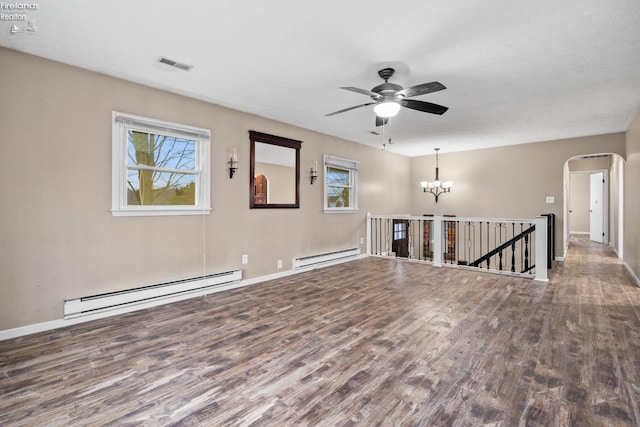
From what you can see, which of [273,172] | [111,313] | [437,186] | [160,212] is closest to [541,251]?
[437,186]

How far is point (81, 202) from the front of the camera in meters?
3.32

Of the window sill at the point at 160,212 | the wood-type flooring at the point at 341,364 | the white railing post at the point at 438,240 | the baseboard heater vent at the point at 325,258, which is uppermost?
the window sill at the point at 160,212

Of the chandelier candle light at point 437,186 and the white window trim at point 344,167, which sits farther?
the chandelier candle light at point 437,186

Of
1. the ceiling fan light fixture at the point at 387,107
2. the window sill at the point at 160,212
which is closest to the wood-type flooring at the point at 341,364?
the window sill at the point at 160,212

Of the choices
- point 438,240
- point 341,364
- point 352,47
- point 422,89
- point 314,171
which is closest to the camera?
point 341,364

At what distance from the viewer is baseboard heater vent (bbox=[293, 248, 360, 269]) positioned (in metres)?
5.66

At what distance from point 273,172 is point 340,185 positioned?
178 centimetres

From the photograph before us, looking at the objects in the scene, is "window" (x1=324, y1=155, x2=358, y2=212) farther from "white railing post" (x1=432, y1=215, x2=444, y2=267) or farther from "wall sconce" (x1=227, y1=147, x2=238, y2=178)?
"wall sconce" (x1=227, y1=147, x2=238, y2=178)

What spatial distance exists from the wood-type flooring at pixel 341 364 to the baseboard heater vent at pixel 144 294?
15cm

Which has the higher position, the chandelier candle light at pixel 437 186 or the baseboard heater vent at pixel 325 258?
the chandelier candle light at pixel 437 186

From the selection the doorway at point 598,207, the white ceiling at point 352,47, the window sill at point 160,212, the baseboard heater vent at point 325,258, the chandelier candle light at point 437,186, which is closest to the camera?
the white ceiling at point 352,47

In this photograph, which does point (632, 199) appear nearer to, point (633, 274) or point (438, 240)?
point (633, 274)

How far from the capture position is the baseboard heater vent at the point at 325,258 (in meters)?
5.66

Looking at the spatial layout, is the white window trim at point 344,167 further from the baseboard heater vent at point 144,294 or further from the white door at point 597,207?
the white door at point 597,207
